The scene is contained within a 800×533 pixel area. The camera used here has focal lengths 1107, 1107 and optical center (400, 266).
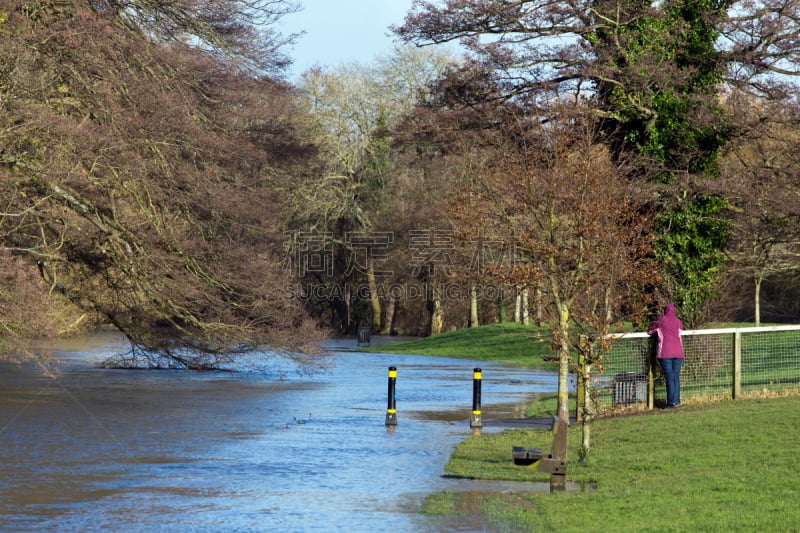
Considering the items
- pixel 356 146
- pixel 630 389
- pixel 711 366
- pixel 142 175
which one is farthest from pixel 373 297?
pixel 630 389

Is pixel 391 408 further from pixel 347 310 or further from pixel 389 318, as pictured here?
pixel 347 310

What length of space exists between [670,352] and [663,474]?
7680 millimetres

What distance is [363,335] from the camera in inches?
2173

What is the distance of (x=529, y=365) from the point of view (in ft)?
141

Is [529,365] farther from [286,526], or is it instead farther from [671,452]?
[286,526]

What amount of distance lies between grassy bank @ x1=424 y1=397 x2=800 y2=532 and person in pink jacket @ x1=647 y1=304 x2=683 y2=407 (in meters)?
1.43

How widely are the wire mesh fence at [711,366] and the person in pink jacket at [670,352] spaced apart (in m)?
0.38

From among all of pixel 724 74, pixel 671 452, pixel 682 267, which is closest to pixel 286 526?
pixel 671 452

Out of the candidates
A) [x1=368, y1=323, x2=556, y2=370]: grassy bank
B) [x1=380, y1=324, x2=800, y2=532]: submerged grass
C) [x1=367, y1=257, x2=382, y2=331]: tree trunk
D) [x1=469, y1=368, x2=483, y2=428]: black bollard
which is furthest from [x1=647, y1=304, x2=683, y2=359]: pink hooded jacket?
[x1=367, y1=257, x2=382, y2=331]: tree trunk

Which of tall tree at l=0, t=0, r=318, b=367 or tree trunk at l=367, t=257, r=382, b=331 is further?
tree trunk at l=367, t=257, r=382, b=331

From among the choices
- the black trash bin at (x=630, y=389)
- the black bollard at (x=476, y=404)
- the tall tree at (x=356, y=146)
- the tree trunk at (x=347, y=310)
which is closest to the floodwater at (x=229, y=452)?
the black bollard at (x=476, y=404)

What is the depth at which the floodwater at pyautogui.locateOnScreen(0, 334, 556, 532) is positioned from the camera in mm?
10883

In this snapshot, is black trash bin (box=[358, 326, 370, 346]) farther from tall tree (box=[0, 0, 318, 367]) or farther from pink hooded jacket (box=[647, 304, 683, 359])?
pink hooded jacket (box=[647, 304, 683, 359])

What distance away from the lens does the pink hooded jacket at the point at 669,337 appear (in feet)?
66.1
